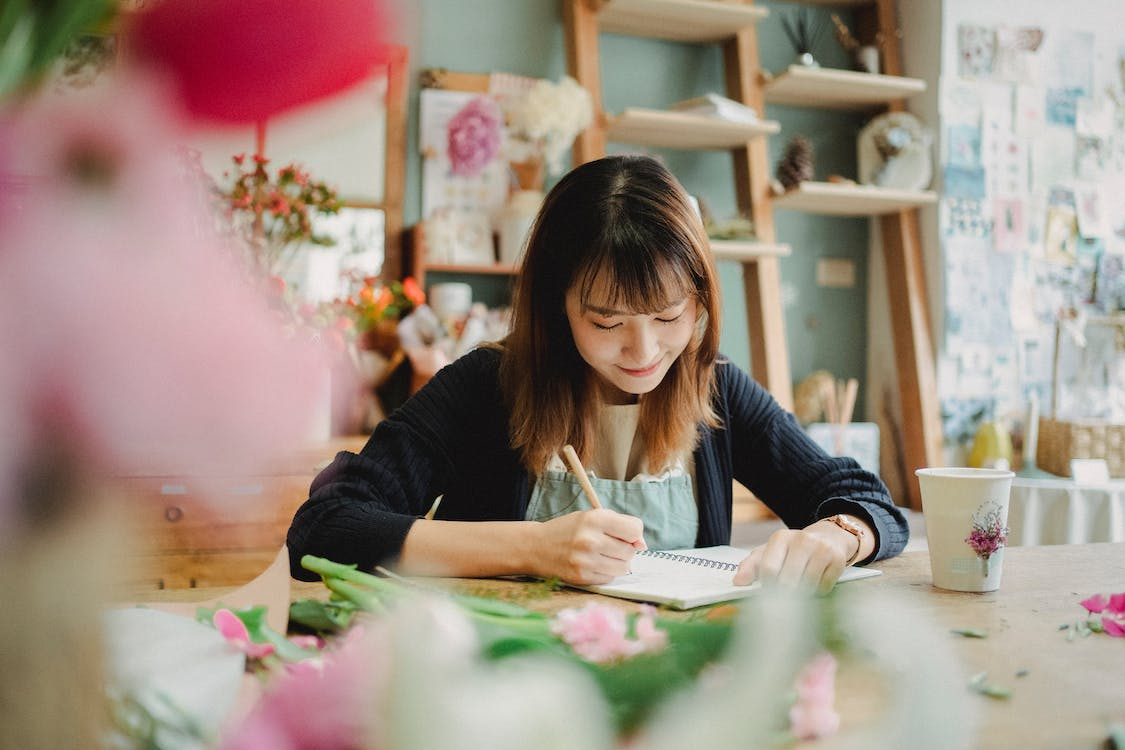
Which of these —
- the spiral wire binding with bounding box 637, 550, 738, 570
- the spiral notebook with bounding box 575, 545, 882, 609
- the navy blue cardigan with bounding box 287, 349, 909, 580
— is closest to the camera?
the spiral notebook with bounding box 575, 545, 882, 609

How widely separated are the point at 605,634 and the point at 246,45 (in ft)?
1.31

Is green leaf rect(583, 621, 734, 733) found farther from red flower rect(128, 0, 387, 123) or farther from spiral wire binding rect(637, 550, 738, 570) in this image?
spiral wire binding rect(637, 550, 738, 570)

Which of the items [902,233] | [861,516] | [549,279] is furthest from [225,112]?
[902,233]

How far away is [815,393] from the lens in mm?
2990

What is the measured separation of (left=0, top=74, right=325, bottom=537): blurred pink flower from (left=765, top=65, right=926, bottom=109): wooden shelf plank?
9.62ft

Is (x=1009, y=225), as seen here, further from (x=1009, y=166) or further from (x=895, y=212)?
(x=895, y=212)

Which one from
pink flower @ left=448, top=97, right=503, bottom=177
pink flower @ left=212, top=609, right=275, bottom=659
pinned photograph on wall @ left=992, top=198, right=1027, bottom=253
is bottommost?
pink flower @ left=212, top=609, right=275, bottom=659

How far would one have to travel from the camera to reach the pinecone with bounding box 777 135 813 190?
2.88 m

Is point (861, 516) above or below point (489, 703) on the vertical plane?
below

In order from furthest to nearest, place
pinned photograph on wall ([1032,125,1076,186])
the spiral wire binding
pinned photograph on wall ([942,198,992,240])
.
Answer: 1. pinned photograph on wall ([1032,125,1076,186])
2. pinned photograph on wall ([942,198,992,240])
3. the spiral wire binding

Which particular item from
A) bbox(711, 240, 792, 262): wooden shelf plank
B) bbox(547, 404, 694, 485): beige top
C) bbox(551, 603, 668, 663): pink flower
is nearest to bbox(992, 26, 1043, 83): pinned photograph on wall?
bbox(711, 240, 792, 262): wooden shelf plank

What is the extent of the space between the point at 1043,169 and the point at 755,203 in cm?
110

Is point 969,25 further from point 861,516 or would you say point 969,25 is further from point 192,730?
point 192,730

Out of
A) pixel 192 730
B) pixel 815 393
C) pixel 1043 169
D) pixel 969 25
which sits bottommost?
pixel 815 393
